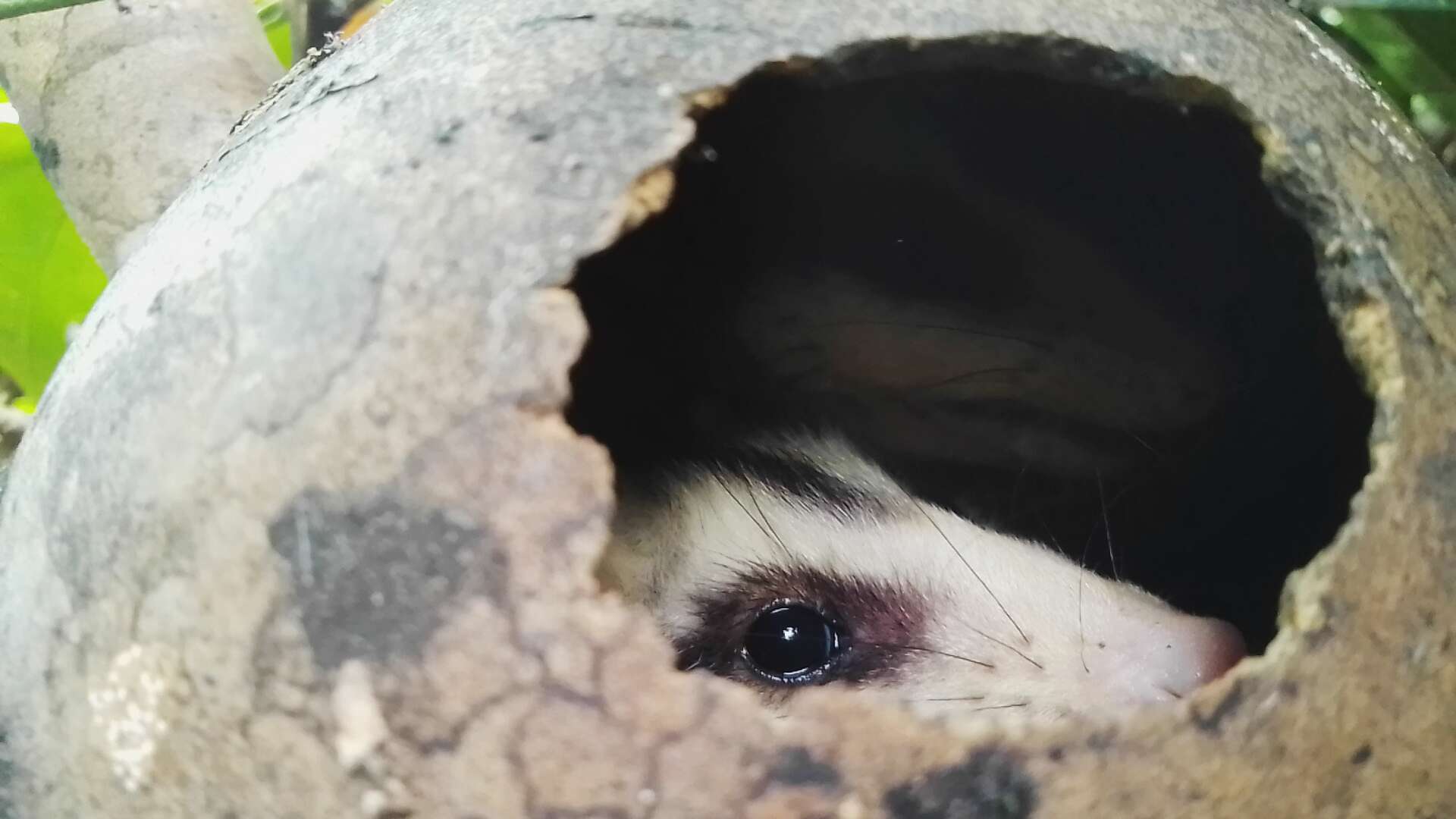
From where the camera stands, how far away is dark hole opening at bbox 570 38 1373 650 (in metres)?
0.98

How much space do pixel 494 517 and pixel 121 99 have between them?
1.28 m

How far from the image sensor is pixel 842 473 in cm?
140

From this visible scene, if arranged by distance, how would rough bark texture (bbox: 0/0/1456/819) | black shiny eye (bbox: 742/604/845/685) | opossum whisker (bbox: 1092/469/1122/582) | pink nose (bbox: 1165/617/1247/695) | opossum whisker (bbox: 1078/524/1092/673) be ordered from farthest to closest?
opossum whisker (bbox: 1092/469/1122/582)
black shiny eye (bbox: 742/604/845/685)
opossum whisker (bbox: 1078/524/1092/673)
pink nose (bbox: 1165/617/1247/695)
rough bark texture (bbox: 0/0/1456/819)

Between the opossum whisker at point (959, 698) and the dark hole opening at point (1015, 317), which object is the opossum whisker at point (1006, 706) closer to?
the opossum whisker at point (959, 698)

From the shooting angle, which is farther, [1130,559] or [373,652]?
[1130,559]

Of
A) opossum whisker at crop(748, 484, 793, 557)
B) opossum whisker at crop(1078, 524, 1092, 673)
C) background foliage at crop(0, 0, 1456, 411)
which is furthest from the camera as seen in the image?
background foliage at crop(0, 0, 1456, 411)

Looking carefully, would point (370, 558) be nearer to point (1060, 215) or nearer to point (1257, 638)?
point (1257, 638)

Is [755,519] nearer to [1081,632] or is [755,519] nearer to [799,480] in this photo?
[799,480]

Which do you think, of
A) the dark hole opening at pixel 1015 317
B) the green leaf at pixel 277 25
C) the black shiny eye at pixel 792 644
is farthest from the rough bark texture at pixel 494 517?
the green leaf at pixel 277 25

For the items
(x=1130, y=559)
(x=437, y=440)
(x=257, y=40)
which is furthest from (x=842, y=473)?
(x=257, y=40)

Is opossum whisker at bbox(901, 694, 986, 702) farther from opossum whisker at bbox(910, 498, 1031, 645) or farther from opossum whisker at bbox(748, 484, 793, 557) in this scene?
opossum whisker at bbox(748, 484, 793, 557)

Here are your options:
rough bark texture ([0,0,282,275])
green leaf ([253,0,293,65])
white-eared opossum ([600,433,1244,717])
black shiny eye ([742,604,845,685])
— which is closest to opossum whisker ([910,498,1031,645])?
white-eared opossum ([600,433,1244,717])

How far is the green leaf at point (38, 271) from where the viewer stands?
2279 mm

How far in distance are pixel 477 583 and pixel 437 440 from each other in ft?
0.24
